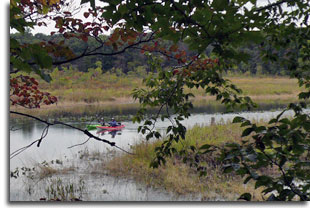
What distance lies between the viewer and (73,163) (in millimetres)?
3088

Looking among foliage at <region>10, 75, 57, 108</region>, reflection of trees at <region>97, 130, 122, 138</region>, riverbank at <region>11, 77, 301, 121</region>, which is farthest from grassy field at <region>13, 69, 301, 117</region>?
reflection of trees at <region>97, 130, 122, 138</region>

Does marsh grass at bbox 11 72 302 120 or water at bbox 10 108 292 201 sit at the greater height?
marsh grass at bbox 11 72 302 120

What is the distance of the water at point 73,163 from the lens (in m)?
2.68

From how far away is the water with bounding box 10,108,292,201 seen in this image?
8.80 ft

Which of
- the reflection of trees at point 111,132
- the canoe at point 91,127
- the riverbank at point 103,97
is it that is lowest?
the reflection of trees at point 111,132

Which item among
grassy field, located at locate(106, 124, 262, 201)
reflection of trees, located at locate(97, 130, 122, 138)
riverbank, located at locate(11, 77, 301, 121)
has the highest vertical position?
riverbank, located at locate(11, 77, 301, 121)

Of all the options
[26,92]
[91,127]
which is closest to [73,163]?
[91,127]

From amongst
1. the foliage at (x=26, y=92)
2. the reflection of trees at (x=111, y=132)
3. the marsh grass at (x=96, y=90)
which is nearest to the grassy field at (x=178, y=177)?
the reflection of trees at (x=111, y=132)

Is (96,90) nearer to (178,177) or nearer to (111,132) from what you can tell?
(111,132)

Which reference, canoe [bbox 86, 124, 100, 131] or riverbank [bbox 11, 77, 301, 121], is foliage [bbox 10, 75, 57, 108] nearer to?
riverbank [bbox 11, 77, 301, 121]

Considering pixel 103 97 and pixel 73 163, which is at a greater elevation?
pixel 103 97

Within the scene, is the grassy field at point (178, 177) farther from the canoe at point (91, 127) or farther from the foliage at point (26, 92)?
the foliage at point (26, 92)

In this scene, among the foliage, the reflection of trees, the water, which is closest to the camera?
the foliage
